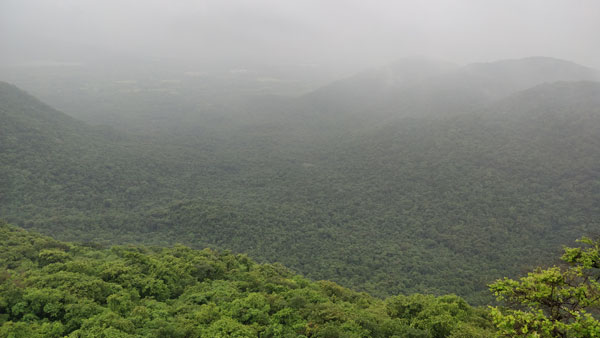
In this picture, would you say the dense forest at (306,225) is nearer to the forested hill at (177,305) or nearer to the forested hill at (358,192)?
the forested hill at (177,305)

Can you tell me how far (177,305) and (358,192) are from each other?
8568cm

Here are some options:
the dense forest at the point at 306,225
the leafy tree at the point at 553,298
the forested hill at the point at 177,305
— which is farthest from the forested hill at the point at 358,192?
the leafy tree at the point at 553,298

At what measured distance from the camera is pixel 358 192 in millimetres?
101062

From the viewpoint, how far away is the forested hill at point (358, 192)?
63594mm

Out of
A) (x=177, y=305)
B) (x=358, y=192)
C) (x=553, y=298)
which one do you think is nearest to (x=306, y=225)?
(x=358, y=192)

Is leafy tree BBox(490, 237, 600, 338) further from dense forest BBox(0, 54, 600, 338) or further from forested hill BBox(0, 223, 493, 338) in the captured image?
forested hill BBox(0, 223, 493, 338)

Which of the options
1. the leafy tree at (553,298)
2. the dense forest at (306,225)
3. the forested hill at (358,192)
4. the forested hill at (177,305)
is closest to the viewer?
the leafy tree at (553,298)

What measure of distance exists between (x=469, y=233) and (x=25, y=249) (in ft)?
270

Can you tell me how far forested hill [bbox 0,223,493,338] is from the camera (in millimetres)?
15242

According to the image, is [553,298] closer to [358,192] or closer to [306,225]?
[306,225]

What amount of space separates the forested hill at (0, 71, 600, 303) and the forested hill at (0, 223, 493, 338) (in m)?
30.3

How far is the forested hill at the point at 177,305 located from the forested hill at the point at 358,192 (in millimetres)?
30341

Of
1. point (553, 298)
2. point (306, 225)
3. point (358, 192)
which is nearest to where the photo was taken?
point (553, 298)

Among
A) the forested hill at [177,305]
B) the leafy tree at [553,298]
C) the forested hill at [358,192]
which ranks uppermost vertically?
the leafy tree at [553,298]
